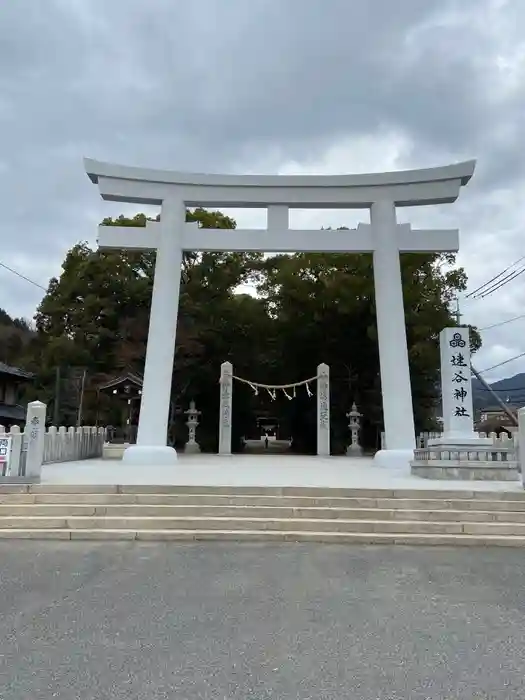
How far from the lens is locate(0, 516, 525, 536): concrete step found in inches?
227

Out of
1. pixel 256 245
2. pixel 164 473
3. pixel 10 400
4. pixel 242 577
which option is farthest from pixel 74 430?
pixel 10 400

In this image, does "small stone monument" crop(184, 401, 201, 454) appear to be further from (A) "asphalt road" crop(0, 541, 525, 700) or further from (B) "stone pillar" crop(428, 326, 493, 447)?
(A) "asphalt road" crop(0, 541, 525, 700)

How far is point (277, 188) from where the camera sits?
38.1 ft

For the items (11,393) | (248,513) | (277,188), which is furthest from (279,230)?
(11,393)

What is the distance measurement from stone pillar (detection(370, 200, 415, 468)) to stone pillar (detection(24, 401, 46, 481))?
6522 mm

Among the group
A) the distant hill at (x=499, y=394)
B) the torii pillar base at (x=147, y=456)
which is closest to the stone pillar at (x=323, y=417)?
the torii pillar base at (x=147, y=456)

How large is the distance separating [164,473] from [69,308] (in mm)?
12589

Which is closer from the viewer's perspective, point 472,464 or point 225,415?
point 472,464

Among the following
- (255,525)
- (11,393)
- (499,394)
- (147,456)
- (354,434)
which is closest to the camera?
(255,525)

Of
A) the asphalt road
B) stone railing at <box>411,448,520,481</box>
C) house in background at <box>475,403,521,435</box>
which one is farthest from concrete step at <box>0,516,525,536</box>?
house in background at <box>475,403,521,435</box>

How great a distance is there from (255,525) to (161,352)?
6109 mm

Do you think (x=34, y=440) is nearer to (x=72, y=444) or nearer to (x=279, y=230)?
(x=72, y=444)

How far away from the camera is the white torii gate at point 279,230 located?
11.3m

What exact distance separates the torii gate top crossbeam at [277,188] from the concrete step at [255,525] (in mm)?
7616
